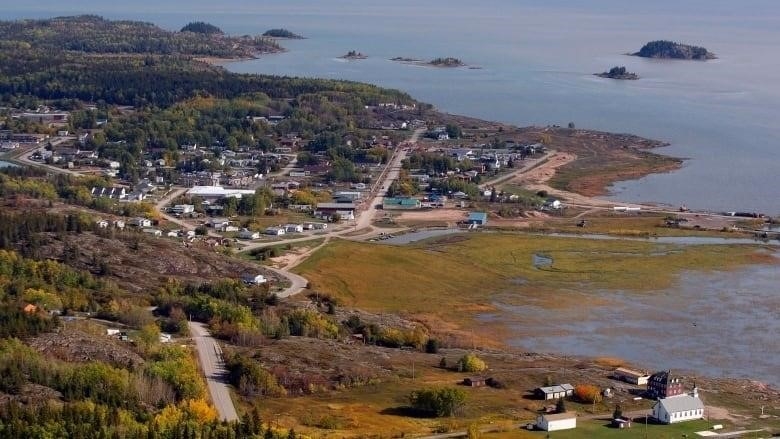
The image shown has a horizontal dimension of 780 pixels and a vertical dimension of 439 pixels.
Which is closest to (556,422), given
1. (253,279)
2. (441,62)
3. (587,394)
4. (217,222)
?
(587,394)

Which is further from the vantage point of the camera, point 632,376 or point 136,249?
point 136,249

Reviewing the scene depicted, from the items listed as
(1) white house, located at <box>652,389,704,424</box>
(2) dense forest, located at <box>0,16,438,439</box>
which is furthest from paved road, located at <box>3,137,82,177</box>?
(1) white house, located at <box>652,389,704,424</box>

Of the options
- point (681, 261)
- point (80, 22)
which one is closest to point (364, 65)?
point (80, 22)

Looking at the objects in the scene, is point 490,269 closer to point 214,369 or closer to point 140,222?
point 140,222

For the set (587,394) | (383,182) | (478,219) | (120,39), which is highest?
(120,39)

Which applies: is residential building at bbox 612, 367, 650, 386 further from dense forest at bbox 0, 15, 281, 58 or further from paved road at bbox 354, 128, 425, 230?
dense forest at bbox 0, 15, 281, 58

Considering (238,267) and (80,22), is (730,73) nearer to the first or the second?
(80,22)
